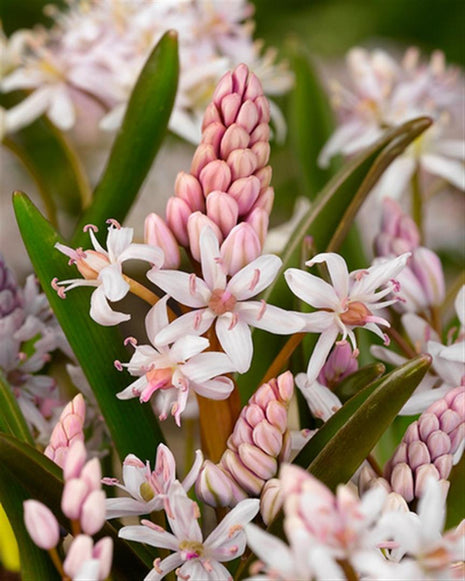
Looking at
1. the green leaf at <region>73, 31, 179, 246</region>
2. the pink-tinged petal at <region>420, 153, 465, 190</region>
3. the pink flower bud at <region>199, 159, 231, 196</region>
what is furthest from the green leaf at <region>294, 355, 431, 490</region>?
the pink-tinged petal at <region>420, 153, 465, 190</region>

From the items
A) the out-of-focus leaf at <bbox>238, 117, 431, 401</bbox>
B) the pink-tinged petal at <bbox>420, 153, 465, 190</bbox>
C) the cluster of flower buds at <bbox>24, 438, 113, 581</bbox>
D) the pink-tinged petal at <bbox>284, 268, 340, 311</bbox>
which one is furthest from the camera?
the pink-tinged petal at <bbox>420, 153, 465, 190</bbox>

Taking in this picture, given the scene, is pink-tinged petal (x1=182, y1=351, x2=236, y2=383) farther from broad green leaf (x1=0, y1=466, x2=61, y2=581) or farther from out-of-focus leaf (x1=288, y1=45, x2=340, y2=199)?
out-of-focus leaf (x1=288, y1=45, x2=340, y2=199)

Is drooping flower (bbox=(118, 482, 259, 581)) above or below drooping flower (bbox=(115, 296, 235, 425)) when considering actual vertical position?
below

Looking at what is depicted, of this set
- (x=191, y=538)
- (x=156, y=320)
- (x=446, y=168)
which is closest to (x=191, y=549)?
(x=191, y=538)

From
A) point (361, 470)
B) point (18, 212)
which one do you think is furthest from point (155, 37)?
point (361, 470)

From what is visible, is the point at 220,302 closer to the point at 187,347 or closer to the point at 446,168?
the point at 187,347
